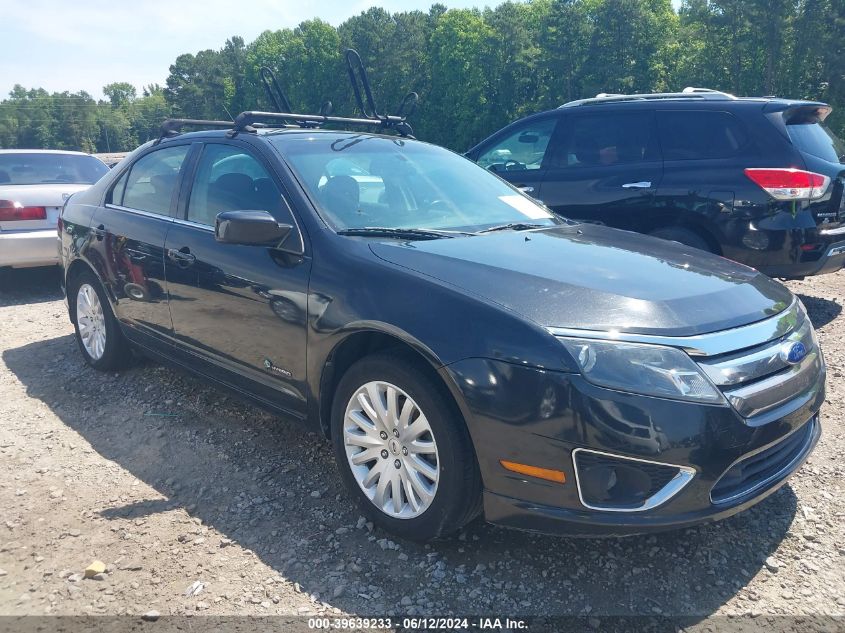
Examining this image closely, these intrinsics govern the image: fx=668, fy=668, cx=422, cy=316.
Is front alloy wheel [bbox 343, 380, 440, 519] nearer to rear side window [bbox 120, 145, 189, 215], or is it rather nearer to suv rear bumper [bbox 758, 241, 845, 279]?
rear side window [bbox 120, 145, 189, 215]

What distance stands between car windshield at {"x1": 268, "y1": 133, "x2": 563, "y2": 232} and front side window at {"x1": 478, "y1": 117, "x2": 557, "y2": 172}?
2.49 meters

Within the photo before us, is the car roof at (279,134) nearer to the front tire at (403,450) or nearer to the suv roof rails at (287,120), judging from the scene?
the suv roof rails at (287,120)

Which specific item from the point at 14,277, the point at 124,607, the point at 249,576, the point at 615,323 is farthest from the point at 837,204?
the point at 14,277

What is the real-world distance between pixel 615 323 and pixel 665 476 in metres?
0.54

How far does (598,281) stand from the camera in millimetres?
2641

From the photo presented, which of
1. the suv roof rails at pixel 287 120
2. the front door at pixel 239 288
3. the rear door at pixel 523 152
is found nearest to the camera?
the front door at pixel 239 288

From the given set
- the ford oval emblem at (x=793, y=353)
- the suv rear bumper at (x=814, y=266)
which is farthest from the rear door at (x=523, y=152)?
the ford oval emblem at (x=793, y=353)

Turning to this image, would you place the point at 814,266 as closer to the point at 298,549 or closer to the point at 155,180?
the point at 298,549

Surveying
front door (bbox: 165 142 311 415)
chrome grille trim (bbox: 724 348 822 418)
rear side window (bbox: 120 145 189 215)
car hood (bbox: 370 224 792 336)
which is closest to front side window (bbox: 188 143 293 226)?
front door (bbox: 165 142 311 415)

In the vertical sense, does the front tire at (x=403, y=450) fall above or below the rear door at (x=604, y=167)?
below

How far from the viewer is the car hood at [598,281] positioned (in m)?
2.39

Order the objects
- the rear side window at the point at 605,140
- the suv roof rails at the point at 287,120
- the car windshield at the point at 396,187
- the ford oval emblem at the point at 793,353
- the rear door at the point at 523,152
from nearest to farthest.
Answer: the ford oval emblem at the point at 793,353 < the car windshield at the point at 396,187 < the suv roof rails at the point at 287,120 < the rear side window at the point at 605,140 < the rear door at the point at 523,152

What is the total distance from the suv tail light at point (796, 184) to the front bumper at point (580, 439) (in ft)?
10.3

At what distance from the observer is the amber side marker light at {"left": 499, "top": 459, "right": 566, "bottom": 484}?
7.47ft
